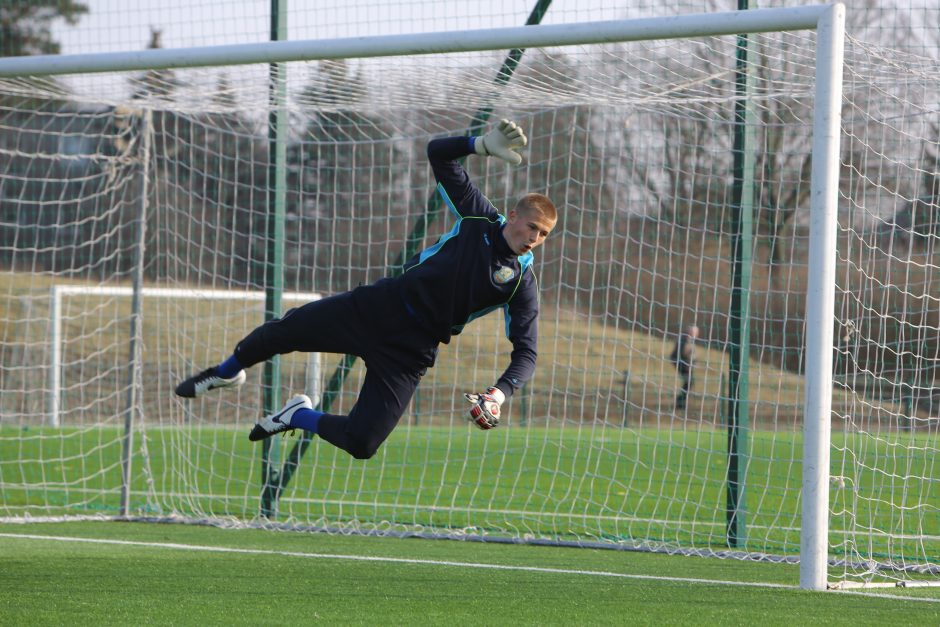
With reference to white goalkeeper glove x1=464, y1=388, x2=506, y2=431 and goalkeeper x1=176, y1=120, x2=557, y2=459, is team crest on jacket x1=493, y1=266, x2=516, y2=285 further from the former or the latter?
white goalkeeper glove x1=464, y1=388, x2=506, y2=431

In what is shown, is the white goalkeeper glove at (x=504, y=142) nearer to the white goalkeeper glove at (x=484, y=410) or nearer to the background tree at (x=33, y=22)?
the white goalkeeper glove at (x=484, y=410)

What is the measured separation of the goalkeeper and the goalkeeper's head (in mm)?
26

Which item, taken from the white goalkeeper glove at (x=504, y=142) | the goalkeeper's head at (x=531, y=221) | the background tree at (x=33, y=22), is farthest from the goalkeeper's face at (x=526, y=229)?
the background tree at (x=33, y=22)

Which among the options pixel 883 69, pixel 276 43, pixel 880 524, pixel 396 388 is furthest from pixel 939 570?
pixel 276 43

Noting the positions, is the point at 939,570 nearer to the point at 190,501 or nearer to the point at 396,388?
the point at 396,388

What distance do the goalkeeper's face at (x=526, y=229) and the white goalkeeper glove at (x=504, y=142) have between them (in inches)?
11.6

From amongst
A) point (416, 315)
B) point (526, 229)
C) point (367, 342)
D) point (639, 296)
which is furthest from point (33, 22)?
point (526, 229)

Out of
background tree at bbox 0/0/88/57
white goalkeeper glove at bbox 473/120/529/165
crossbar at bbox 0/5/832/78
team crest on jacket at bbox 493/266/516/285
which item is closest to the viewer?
white goalkeeper glove at bbox 473/120/529/165

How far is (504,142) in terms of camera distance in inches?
223

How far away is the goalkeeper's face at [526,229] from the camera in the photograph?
5855mm

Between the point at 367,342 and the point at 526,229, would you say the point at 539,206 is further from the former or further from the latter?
the point at 367,342

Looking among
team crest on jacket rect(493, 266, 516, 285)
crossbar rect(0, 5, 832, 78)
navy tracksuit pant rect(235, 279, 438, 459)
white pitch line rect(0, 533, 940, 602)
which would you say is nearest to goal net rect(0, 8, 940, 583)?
crossbar rect(0, 5, 832, 78)

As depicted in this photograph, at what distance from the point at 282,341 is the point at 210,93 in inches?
150

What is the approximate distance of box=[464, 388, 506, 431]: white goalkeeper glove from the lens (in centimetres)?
527
